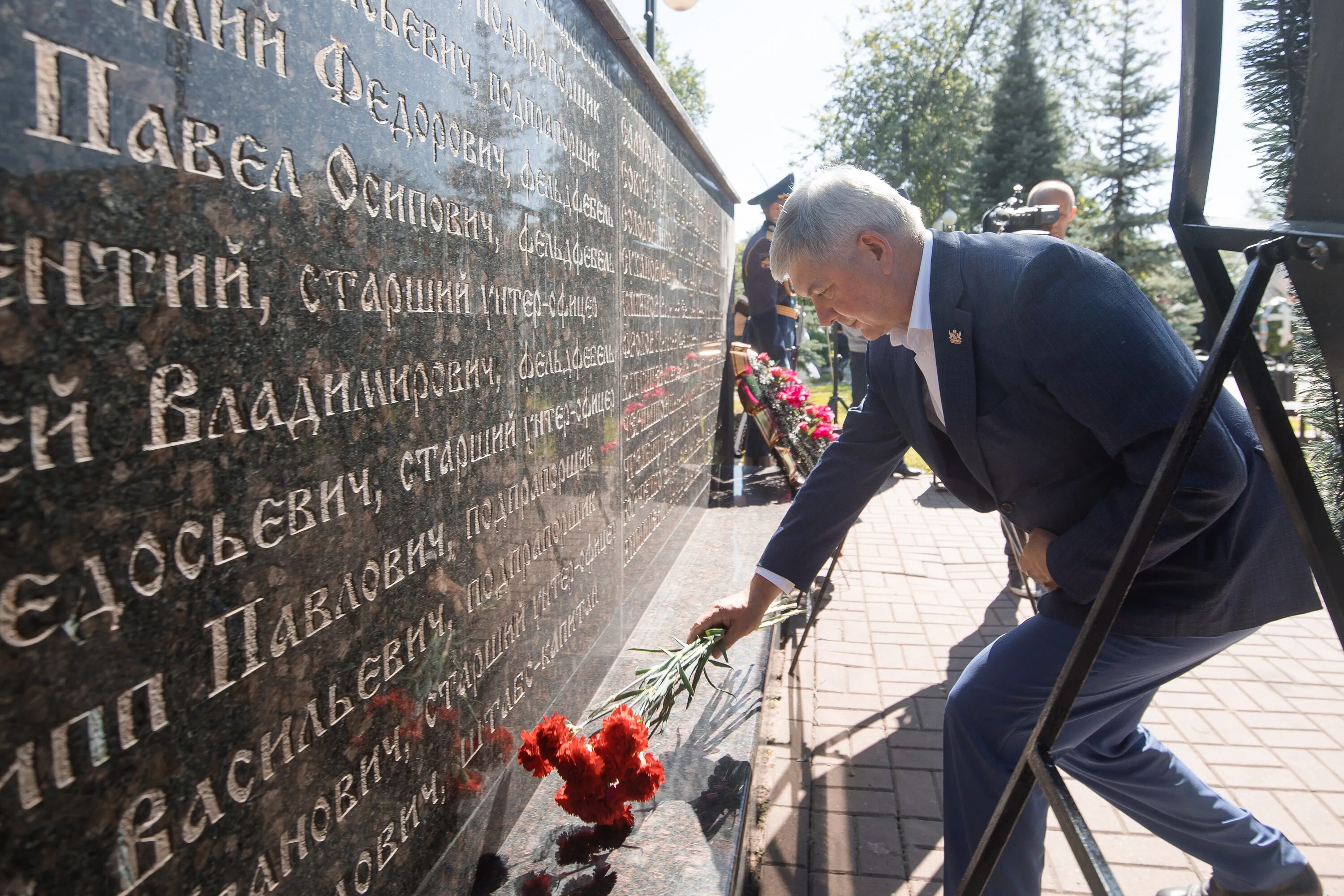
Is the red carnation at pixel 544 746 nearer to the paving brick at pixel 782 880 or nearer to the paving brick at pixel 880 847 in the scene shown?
the paving brick at pixel 782 880

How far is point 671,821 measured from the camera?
224 cm

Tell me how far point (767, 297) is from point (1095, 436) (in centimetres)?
704

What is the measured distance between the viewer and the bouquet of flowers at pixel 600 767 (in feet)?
6.77

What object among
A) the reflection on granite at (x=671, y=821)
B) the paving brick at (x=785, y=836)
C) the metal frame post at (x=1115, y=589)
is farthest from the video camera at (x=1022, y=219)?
the metal frame post at (x=1115, y=589)

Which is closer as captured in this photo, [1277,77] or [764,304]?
[1277,77]

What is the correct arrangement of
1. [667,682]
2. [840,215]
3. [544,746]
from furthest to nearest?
[667,682], [544,746], [840,215]

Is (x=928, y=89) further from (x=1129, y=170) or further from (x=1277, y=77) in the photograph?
(x=1277, y=77)

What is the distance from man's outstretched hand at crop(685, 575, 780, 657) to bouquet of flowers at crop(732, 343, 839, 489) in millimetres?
2717

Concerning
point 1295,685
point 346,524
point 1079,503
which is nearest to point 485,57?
point 346,524

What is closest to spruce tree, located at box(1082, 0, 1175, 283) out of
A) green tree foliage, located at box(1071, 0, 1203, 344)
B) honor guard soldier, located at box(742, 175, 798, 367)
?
green tree foliage, located at box(1071, 0, 1203, 344)

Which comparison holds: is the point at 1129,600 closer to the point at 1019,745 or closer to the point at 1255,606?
the point at 1255,606

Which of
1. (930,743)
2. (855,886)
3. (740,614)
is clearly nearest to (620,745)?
(740,614)

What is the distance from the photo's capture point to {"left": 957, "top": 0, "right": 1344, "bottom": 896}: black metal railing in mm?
974

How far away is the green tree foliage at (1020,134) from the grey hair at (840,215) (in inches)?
782
